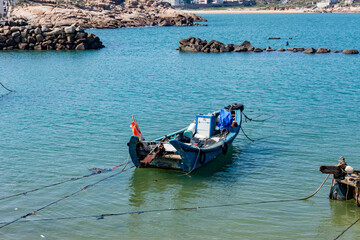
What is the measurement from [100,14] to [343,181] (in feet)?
417

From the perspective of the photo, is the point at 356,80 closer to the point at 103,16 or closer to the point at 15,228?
the point at 15,228

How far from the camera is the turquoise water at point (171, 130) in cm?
1442

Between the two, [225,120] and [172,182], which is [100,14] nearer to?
[225,120]

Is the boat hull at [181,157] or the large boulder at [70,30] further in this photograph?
the large boulder at [70,30]

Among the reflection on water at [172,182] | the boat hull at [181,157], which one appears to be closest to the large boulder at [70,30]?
the reflection on water at [172,182]

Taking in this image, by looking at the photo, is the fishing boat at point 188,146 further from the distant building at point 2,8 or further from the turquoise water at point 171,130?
the distant building at point 2,8

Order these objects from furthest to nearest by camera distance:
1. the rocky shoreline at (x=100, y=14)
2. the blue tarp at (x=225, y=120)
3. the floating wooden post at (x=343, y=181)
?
1. the rocky shoreline at (x=100, y=14)
2. the blue tarp at (x=225, y=120)
3. the floating wooden post at (x=343, y=181)

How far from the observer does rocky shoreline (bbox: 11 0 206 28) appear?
110938 mm

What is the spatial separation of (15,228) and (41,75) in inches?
1379

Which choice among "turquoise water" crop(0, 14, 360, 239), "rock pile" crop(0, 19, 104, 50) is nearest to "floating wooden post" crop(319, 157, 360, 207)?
"turquoise water" crop(0, 14, 360, 239)

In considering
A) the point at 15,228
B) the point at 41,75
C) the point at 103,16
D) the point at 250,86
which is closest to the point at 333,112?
the point at 250,86

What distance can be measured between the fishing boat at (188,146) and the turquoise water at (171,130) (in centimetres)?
55

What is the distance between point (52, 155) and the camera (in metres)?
21.1

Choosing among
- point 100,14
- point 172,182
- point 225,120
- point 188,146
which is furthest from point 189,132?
point 100,14
